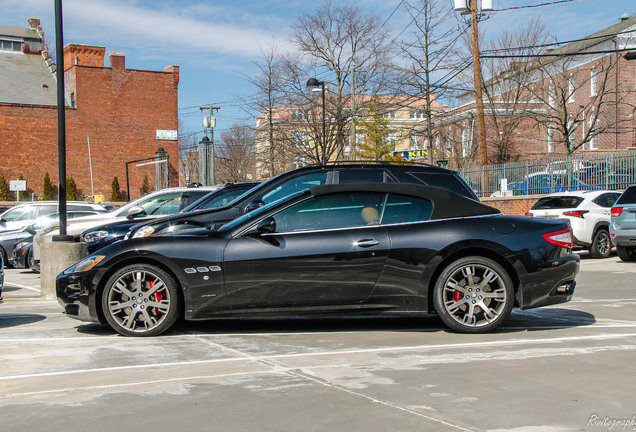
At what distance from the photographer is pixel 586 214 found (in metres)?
17.3

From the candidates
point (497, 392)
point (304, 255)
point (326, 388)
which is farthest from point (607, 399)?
point (304, 255)

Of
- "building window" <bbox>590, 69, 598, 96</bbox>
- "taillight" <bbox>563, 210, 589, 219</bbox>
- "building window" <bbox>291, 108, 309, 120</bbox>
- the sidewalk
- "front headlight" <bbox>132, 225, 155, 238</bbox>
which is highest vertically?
"building window" <bbox>590, 69, 598, 96</bbox>

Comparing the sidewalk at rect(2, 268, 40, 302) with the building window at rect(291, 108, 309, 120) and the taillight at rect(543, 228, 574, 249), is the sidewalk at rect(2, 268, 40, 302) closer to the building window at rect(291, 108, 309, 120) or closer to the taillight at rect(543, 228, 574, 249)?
the taillight at rect(543, 228, 574, 249)

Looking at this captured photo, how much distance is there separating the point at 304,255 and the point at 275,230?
40 cm

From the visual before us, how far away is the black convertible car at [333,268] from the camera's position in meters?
6.73

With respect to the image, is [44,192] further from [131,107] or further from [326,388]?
[326,388]

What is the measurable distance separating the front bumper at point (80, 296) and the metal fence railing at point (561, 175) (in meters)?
19.5

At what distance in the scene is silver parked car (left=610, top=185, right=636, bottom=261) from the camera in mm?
15094

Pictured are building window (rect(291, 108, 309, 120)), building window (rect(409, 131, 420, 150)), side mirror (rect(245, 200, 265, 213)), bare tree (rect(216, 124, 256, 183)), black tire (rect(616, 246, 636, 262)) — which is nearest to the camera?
side mirror (rect(245, 200, 265, 213))

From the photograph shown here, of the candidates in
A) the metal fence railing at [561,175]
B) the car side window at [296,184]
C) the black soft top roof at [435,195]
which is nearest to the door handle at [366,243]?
the black soft top roof at [435,195]

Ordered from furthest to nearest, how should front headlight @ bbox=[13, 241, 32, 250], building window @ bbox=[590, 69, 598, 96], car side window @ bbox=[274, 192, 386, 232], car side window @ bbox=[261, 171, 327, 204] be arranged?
building window @ bbox=[590, 69, 598, 96] → front headlight @ bbox=[13, 241, 32, 250] → car side window @ bbox=[261, 171, 327, 204] → car side window @ bbox=[274, 192, 386, 232]

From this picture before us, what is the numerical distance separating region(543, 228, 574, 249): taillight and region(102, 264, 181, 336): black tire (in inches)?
147

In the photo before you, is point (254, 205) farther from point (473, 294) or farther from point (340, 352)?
point (340, 352)

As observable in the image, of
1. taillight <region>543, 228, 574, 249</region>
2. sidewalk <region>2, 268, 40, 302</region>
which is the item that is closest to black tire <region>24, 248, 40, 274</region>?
sidewalk <region>2, 268, 40, 302</region>
